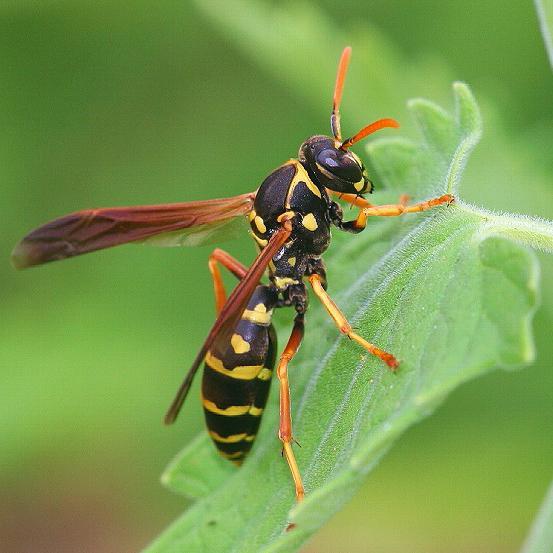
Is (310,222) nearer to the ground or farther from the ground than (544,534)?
farther from the ground

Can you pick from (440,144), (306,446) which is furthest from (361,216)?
(306,446)

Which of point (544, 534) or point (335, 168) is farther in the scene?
point (335, 168)

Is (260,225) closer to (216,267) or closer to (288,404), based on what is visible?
(216,267)

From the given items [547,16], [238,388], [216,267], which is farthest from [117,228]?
[547,16]

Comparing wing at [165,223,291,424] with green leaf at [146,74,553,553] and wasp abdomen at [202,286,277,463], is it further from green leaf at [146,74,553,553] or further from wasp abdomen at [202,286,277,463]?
green leaf at [146,74,553,553]

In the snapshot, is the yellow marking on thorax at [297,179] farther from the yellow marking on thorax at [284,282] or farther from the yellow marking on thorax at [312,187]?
the yellow marking on thorax at [284,282]

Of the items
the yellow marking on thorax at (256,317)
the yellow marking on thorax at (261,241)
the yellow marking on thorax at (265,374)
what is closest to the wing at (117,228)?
the yellow marking on thorax at (261,241)
